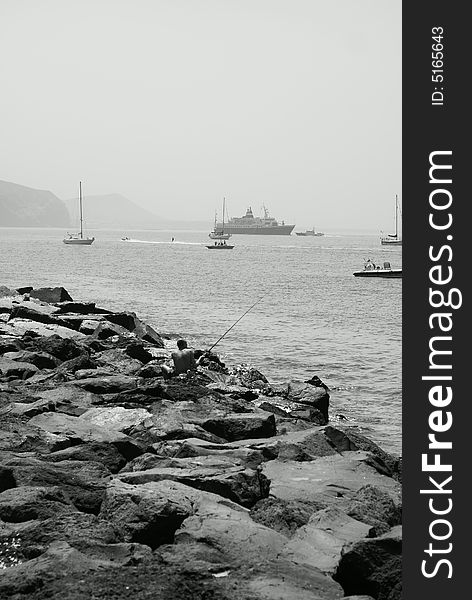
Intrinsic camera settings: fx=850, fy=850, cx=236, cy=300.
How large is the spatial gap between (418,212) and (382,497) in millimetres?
3141

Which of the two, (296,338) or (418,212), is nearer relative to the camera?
(418,212)

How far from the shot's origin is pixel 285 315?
1227 inches

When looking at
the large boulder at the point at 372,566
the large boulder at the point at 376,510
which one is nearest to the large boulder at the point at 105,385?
the large boulder at the point at 376,510

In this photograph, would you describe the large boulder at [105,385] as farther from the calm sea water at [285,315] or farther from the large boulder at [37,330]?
the large boulder at [37,330]

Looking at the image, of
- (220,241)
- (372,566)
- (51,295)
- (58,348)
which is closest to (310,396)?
(58,348)

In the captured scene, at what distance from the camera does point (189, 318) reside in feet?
96.1

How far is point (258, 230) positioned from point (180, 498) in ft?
501

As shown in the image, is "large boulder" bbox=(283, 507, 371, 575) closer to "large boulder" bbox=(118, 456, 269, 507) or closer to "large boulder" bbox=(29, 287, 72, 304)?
"large boulder" bbox=(118, 456, 269, 507)

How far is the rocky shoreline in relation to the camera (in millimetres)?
4824

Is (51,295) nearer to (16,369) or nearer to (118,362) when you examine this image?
(118,362)

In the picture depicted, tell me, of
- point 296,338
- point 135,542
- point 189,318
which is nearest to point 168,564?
point 135,542

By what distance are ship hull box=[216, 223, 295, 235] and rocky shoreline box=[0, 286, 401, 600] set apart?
14300 centimetres

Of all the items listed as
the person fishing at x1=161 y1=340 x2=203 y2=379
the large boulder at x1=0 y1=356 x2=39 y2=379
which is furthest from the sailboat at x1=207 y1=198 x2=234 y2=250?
the large boulder at x1=0 y1=356 x2=39 y2=379

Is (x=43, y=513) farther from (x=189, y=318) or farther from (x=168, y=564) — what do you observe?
(x=189, y=318)
